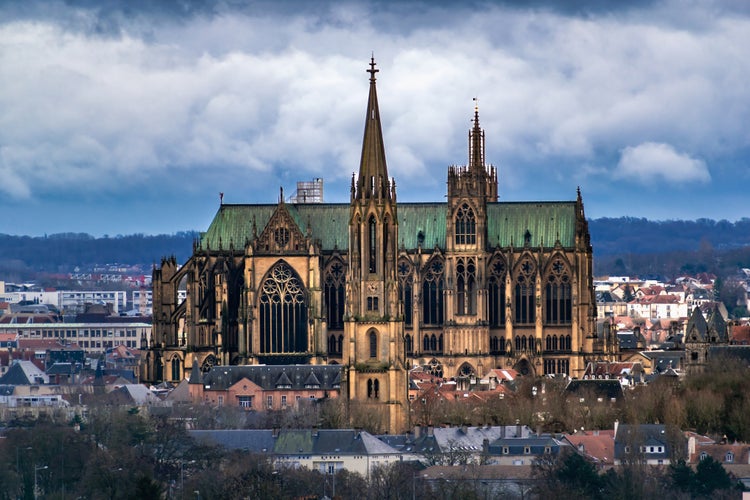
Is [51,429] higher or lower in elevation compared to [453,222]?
lower

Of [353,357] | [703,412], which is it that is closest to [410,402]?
[353,357]

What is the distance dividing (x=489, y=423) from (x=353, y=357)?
8.65 m

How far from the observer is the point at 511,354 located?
595ft

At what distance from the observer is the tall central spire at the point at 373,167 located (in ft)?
520

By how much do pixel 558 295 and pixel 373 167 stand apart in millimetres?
26243

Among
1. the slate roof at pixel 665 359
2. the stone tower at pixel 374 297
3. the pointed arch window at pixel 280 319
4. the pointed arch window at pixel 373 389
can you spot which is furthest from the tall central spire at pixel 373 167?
the slate roof at pixel 665 359

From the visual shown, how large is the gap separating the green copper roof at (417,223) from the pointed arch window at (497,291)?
5.54ft

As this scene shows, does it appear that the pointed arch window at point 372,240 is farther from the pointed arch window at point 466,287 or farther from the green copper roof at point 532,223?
the green copper roof at point 532,223

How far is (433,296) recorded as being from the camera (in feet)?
597

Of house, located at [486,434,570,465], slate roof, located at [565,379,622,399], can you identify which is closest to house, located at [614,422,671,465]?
house, located at [486,434,570,465]

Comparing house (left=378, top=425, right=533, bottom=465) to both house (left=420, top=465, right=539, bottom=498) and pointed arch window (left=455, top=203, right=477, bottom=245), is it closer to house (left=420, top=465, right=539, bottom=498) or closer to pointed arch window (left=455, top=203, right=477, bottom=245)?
house (left=420, top=465, right=539, bottom=498)

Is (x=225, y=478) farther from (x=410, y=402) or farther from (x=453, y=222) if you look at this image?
(x=453, y=222)

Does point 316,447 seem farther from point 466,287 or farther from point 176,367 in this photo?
point 466,287

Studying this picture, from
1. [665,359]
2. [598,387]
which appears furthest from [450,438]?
[665,359]
